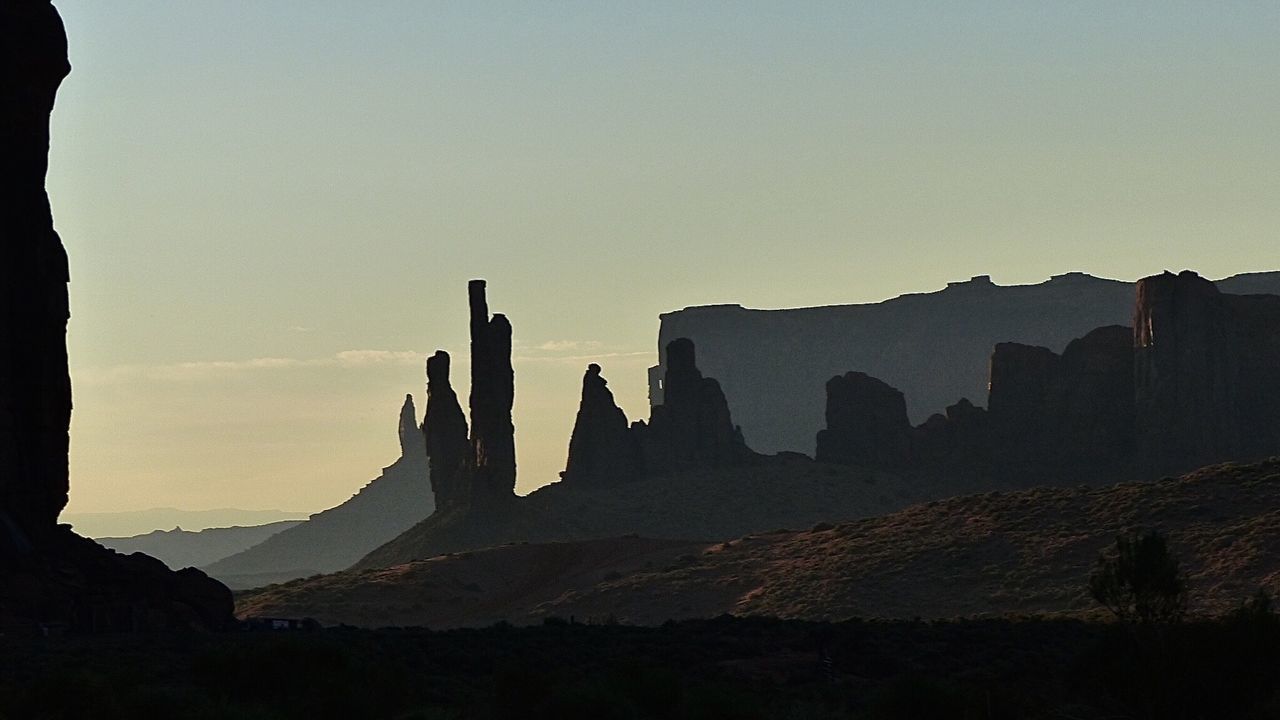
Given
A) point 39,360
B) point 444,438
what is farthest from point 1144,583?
point 444,438

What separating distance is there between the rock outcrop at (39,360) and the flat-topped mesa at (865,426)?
115689mm

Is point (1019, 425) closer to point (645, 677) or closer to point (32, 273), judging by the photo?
point (32, 273)

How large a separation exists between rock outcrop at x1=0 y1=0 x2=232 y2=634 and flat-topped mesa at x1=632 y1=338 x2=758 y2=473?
112 m

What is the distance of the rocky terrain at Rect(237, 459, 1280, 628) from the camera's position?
96.1m

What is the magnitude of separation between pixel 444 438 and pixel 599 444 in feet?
41.0

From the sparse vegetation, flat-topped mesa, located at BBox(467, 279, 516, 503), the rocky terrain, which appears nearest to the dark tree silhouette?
the sparse vegetation

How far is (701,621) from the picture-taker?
70.2 metres

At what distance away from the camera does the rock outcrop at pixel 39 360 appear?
224 feet

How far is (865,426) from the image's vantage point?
185375 millimetres

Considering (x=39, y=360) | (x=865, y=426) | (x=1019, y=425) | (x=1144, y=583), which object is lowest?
(x=1144, y=583)

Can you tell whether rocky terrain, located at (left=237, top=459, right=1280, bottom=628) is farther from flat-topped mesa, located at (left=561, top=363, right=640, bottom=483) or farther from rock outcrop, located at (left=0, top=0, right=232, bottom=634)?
flat-topped mesa, located at (left=561, top=363, right=640, bottom=483)

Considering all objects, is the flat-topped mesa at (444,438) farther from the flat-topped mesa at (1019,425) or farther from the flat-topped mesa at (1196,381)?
the flat-topped mesa at (1196,381)

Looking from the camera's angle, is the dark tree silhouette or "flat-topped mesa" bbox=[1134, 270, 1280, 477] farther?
"flat-topped mesa" bbox=[1134, 270, 1280, 477]

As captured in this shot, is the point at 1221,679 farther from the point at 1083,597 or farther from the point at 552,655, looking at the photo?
the point at 1083,597
